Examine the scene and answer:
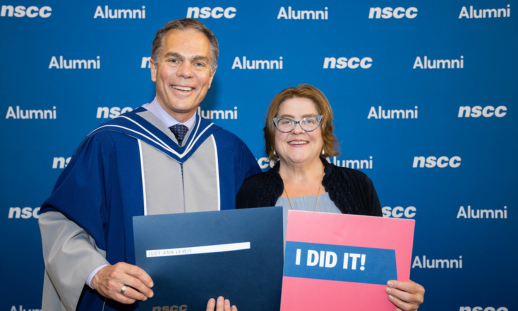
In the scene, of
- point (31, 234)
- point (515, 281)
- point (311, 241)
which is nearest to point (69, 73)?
point (31, 234)

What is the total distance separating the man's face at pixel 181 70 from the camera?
6.21 feet

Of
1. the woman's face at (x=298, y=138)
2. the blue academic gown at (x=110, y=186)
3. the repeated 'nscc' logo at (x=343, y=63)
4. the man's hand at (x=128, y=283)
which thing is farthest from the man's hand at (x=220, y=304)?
the repeated 'nscc' logo at (x=343, y=63)

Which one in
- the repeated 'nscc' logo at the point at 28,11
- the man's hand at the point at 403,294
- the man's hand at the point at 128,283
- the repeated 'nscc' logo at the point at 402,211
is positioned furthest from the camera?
the repeated 'nscc' logo at the point at 402,211

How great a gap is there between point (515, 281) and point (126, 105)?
3875 mm

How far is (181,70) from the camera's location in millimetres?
1883

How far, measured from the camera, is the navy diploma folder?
139 cm

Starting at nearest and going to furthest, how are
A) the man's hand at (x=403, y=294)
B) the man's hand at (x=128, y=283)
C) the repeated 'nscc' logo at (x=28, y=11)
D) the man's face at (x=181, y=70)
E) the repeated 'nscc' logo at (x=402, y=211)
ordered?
the man's hand at (x=128, y=283) → the man's hand at (x=403, y=294) → the man's face at (x=181, y=70) → the repeated 'nscc' logo at (x=28, y=11) → the repeated 'nscc' logo at (x=402, y=211)

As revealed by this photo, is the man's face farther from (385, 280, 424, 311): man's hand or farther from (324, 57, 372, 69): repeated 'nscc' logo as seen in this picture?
(324, 57, 372, 69): repeated 'nscc' logo

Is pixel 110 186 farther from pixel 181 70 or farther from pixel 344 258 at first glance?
pixel 344 258

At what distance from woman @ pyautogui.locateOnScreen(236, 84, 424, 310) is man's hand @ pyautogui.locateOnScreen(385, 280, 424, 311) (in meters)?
0.46

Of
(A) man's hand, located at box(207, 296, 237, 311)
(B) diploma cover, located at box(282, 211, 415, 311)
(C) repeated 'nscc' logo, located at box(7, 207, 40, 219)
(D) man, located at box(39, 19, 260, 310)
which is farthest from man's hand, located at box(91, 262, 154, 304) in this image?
(C) repeated 'nscc' logo, located at box(7, 207, 40, 219)

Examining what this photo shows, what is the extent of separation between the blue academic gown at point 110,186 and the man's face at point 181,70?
19 centimetres

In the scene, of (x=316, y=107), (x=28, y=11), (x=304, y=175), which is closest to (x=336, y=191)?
(x=304, y=175)

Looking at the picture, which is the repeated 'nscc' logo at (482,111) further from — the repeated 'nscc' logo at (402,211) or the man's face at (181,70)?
the man's face at (181,70)
